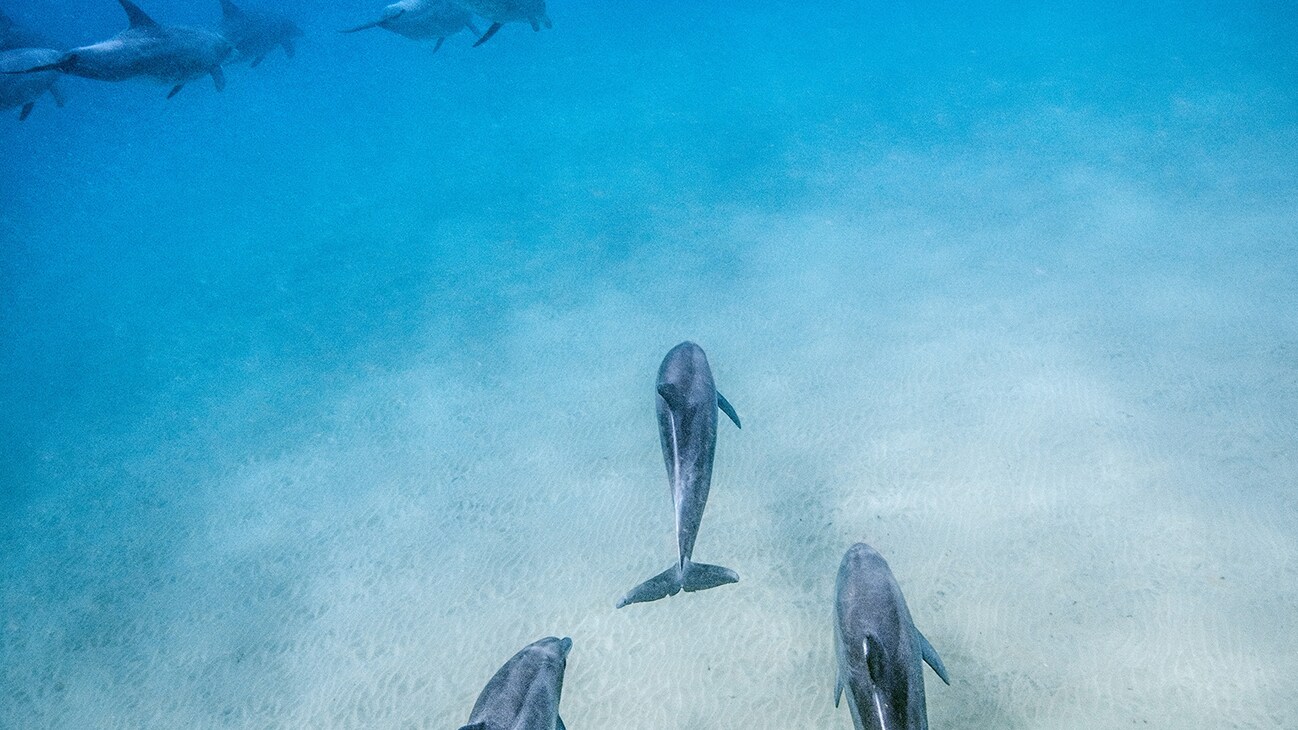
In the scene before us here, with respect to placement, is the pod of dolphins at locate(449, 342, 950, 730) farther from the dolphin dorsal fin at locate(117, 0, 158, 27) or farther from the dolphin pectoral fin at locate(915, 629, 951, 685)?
the dolphin dorsal fin at locate(117, 0, 158, 27)

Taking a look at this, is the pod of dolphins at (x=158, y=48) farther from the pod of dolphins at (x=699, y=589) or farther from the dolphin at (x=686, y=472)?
the pod of dolphins at (x=699, y=589)

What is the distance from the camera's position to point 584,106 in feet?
90.0

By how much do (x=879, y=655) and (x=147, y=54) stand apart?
11020mm

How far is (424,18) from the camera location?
1027 centimetres

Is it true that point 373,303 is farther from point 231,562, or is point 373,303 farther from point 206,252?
point 206,252

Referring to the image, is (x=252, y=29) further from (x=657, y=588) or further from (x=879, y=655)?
(x=879, y=655)

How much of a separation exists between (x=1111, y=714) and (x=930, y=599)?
1188 mm

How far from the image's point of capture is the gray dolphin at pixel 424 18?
9914 millimetres

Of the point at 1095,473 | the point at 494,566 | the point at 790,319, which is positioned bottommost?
the point at 494,566

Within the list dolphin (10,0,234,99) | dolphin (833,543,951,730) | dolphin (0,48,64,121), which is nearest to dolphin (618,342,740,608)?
dolphin (833,543,951,730)

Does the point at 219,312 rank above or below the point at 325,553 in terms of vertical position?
below

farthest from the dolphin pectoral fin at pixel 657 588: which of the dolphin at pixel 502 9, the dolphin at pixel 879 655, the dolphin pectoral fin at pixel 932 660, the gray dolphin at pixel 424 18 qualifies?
the gray dolphin at pixel 424 18

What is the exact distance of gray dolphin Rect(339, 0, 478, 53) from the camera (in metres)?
9.91

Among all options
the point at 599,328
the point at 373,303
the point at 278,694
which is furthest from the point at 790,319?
the point at 373,303
